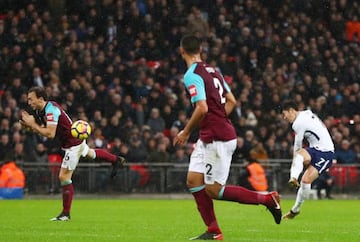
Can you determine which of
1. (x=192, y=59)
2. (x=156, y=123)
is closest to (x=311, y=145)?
(x=192, y=59)

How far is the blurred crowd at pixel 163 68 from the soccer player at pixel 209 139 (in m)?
14.3

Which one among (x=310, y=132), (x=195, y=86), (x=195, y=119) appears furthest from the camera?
(x=310, y=132)

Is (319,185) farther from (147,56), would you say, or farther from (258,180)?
(147,56)

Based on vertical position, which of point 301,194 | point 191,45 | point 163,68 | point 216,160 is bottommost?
point 301,194

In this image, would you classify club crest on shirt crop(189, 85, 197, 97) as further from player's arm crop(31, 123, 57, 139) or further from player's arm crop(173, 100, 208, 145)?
player's arm crop(31, 123, 57, 139)

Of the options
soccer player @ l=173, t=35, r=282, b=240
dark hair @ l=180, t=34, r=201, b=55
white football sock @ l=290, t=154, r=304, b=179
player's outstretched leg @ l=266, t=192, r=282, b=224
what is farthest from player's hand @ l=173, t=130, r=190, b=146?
white football sock @ l=290, t=154, r=304, b=179

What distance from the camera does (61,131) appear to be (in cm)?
1588

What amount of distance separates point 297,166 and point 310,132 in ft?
3.19

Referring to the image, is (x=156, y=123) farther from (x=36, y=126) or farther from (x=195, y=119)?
(x=195, y=119)

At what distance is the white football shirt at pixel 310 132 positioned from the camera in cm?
1650

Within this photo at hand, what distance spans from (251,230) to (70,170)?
3994 mm

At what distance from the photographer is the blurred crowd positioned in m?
26.3

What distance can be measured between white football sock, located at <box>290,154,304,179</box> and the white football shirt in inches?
9.1

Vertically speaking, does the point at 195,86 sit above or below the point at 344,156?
above
